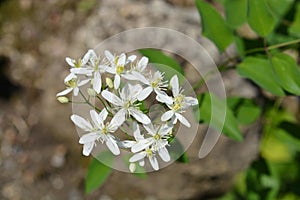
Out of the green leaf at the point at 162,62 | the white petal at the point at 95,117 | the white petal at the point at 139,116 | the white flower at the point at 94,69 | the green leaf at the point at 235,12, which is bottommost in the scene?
the green leaf at the point at 235,12

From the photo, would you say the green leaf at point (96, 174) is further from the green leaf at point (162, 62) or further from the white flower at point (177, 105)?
the white flower at point (177, 105)

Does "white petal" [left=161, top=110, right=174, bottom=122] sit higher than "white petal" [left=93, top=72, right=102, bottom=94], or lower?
lower

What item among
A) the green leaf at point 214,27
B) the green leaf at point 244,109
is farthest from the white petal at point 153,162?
the green leaf at point 244,109

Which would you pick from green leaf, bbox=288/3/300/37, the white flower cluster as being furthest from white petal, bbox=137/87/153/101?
green leaf, bbox=288/3/300/37

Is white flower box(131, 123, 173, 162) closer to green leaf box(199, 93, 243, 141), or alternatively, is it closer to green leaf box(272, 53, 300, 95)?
green leaf box(199, 93, 243, 141)

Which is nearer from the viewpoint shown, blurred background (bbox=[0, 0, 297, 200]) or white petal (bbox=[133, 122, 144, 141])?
white petal (bbox=[133, 122, 144, 141])

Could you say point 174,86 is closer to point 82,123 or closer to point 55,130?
point 82,123

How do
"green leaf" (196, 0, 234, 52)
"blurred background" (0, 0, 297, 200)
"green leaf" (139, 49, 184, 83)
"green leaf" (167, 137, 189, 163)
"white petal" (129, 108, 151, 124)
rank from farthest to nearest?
1. "blurred background" (0, 0, 297, 200)
2. "green leaf" (196, 0, 234, 52)
3. "green leaf" (139, 49, 184, 83)
4. "green leaf" (167, 137, 189, 163)
5. "white petal" (129, 108, 151, 124)
